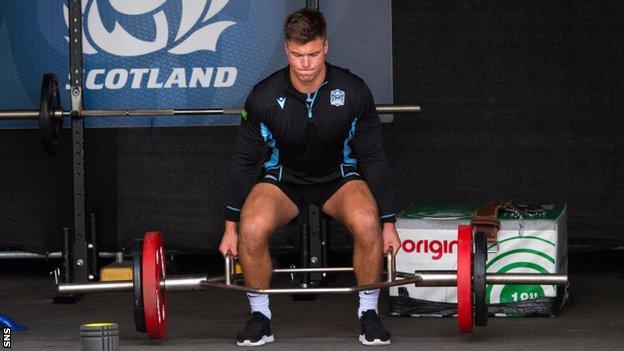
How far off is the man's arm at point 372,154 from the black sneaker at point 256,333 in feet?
1.66

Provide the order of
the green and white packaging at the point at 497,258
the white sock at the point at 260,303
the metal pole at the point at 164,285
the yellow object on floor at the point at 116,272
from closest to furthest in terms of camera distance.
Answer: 1. the metal pole at the point at 164,285
2. the white sock at the point at 260,303
3. the green and white packaging at the point at 497,258
4. the yellow object on floor at the point at 116,272

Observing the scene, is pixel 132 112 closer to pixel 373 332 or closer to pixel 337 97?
pixel 337 97

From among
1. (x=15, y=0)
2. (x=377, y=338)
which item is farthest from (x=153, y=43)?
(x=377, y=338)

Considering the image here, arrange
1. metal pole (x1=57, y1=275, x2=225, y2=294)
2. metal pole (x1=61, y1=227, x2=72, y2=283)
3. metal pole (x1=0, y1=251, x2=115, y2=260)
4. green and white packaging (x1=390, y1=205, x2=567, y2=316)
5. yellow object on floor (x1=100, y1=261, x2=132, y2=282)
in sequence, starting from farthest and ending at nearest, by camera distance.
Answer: metal pole (x1=0, y1=251, x2=115, y2=260)
yellow object on floor (x1=100, y1=261, x2=132, y2=282)
metal pole (x1=61, y1=227, x2=72, y2=283)
green and white packaging (x1=390, y1=205, x2=567, y2=316)
metal pole (x1=57, y1=275, x2=225, y2=294)

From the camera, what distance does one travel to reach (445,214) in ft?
16.2

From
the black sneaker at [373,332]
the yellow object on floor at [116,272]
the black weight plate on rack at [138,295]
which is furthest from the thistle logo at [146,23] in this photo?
the black sneaker at [373,332]

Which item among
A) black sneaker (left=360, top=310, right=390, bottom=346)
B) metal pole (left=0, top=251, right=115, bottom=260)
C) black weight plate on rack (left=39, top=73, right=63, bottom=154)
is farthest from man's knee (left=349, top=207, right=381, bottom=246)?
metal pole (left=0, top=251, right=115, bottom=260)

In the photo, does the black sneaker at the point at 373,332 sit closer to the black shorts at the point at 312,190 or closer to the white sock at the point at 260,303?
the white sock at the point at 260,303

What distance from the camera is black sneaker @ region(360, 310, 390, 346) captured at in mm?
4285

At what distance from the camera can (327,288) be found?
4.11 meters

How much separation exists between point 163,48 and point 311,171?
138cm

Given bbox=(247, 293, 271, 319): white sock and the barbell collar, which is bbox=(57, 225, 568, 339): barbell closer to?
bbox=(247, 293, 271, 319): white sock

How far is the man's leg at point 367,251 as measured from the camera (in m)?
Result: 4.32

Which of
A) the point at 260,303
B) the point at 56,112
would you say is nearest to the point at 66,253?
the point at 56,112
